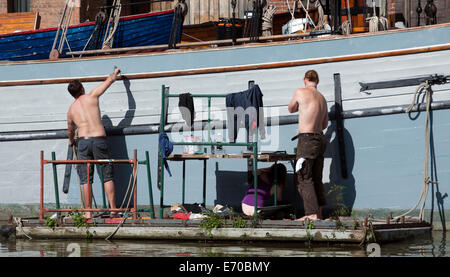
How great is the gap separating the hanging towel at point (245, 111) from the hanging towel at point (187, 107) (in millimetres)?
515

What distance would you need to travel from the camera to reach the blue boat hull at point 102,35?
39.3 feet

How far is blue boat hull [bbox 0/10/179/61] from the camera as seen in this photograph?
12.0 m

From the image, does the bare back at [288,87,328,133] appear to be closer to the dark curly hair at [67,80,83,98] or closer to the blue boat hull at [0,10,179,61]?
the dark curly hair at [67,80,83,98]

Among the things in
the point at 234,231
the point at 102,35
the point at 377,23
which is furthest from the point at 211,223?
the point at 102,35

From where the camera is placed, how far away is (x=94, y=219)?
9023 mm

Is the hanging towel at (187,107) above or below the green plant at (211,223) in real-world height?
above

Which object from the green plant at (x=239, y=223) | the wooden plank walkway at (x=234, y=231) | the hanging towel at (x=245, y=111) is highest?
the hanging towel at (x=245, y=111)

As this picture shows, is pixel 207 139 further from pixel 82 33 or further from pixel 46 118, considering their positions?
pixel 82 33

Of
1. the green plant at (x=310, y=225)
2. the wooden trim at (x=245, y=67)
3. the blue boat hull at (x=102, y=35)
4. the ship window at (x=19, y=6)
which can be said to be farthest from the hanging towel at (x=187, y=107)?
the ship window at (x=19, y=6)

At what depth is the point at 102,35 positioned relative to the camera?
1195 centimetres

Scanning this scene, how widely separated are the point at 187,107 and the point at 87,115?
3.88ft

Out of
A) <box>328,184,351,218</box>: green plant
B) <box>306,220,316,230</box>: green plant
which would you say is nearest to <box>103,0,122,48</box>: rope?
<box>328,184,351,218</box>: green plant

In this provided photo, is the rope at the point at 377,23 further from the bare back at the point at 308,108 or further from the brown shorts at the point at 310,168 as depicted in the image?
the brown shorts at the point at 310,168

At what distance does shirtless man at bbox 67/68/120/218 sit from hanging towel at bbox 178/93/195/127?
0.93 metres
